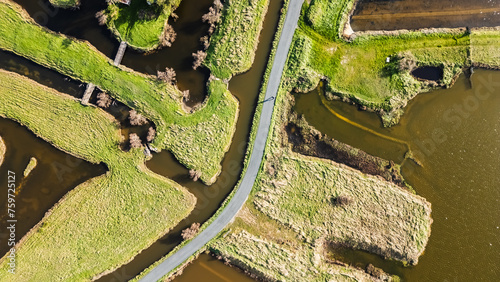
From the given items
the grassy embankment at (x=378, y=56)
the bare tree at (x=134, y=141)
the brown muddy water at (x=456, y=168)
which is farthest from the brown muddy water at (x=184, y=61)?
the bare tree at (x=134, y=141)

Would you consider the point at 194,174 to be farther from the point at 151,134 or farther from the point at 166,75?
the point at 166,75

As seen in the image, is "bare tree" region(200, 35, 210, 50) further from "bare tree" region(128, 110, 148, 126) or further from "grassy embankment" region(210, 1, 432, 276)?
"bare tree" region(128, 110, 148, 126)

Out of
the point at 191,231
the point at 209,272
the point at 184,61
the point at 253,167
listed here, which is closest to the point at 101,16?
the point at 184,61

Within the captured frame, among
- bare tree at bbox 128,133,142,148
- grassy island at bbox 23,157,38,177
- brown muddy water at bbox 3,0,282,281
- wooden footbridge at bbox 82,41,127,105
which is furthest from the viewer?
grassy island at bbox 23,157,38,177

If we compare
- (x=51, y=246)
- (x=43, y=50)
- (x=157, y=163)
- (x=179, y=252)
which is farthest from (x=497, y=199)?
(x=43, y=50)

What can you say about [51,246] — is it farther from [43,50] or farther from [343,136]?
[343,136]

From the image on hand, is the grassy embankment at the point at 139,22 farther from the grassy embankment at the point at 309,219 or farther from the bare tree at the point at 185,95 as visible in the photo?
the grassy embankment at the point at 309,219

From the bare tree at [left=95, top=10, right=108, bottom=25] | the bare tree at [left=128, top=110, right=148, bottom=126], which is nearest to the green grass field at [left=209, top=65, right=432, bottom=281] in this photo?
the bare tree at [left=128, top=110, right=148, bottom=126]
